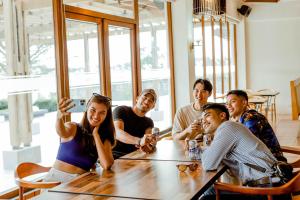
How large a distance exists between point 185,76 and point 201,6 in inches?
50.4

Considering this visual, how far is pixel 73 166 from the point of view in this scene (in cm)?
291

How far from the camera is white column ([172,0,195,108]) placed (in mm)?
Answer: 7035

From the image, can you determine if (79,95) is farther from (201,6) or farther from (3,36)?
(201,6)

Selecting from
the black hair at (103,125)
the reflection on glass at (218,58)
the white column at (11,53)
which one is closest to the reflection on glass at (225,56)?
the reflection on glass at (218,58)

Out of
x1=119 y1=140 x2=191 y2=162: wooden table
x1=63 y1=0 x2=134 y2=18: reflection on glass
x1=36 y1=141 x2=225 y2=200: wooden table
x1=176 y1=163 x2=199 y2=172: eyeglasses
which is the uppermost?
x1=63 y1=0 x2=134 y2=18: reflection on glass

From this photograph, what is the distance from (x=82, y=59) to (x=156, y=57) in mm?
2221

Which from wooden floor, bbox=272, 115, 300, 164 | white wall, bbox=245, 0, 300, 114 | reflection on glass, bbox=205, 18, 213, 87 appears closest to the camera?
wooden floor, bbox=272, 115, 300, 164

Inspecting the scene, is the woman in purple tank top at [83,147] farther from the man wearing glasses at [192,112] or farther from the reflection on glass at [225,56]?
the reflection on glass at [225,56]

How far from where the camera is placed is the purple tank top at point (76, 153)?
2.90m

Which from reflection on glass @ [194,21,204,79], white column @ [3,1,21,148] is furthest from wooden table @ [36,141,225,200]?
reflection on glass @ [194,21,204,79]

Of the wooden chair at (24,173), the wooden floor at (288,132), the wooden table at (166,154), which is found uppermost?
the wooden table at (166,154)

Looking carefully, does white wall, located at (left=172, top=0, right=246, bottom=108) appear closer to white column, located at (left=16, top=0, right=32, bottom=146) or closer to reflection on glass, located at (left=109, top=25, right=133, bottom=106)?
reflection on glass, located at (left=109, top=25, right=133, bottom=106)

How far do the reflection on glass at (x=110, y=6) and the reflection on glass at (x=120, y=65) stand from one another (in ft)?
0.71

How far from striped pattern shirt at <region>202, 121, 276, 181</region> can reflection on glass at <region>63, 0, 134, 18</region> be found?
8.67 ft
